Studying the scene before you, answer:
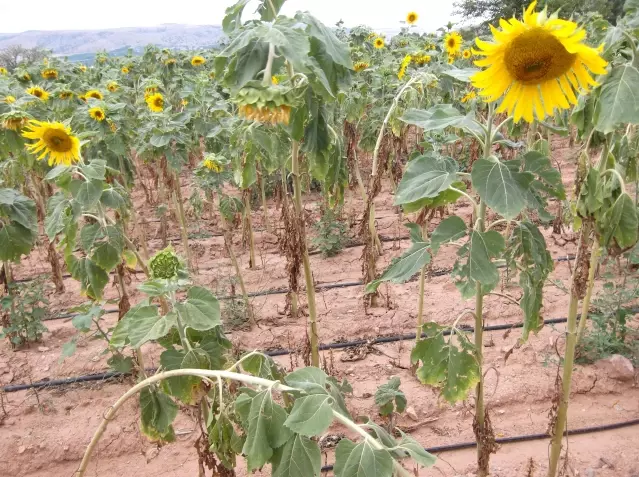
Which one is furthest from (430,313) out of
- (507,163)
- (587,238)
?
(507,163)

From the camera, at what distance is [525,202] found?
4.69 feet

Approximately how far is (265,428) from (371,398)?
6.99 ft

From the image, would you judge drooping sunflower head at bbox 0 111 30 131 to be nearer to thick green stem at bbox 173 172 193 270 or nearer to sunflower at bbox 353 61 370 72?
thick green stem at bbox 173 172 193 270

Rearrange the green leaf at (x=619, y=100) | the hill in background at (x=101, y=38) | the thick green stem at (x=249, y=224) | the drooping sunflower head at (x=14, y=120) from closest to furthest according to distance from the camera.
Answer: the green leaf at (x=619, y=100) < the drooping sunflower head at (x=14, y=120) < the thick green stem at (x=249, y=224) < the hill in background at (x=101, y=38)

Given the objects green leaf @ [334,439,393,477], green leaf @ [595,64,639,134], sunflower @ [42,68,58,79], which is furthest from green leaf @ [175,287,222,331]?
sunflower @ [42,68,58,79]

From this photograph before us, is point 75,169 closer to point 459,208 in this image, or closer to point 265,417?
point 265,417

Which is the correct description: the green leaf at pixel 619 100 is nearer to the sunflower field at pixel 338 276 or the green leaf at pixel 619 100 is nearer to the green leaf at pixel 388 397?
the sunflower field at pixel 338 276

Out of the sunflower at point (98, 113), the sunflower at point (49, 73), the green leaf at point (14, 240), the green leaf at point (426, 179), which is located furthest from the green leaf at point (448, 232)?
the sunflower at point (49, 73)

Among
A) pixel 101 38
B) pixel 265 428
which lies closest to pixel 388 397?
pixel 265 428

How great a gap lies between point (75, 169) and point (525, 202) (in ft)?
5.97

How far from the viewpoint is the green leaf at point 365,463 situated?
1027 mm

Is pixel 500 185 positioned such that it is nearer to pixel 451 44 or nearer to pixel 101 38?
pixel 451 44

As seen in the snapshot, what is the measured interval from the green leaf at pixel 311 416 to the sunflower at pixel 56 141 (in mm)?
1998

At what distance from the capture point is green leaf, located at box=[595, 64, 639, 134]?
1.33 meters
